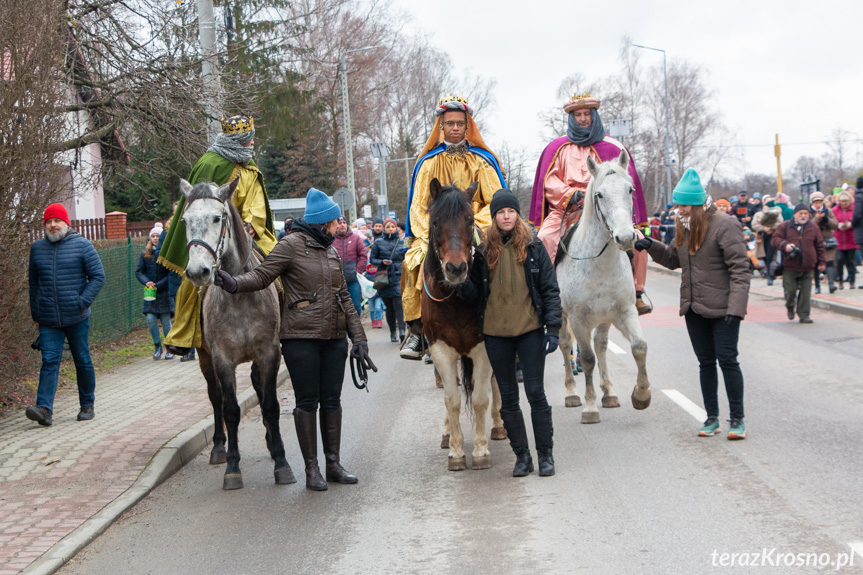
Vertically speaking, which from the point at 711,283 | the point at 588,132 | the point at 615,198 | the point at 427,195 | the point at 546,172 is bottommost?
the point at 711,283

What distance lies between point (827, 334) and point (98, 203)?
24.1 metres

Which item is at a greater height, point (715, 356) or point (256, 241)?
point (256, 241)

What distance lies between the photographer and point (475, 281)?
6.75 metres

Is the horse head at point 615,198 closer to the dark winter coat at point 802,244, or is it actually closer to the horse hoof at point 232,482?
the horse hoof at point 232,482

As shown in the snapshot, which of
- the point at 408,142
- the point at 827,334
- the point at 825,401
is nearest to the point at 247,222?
the point at 825,401

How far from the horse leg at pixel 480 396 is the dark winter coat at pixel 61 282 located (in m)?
4.38

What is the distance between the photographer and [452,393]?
7031 mm

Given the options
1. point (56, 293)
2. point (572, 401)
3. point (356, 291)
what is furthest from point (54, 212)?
point (356, 291)

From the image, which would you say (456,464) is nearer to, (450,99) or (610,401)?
(610,401)

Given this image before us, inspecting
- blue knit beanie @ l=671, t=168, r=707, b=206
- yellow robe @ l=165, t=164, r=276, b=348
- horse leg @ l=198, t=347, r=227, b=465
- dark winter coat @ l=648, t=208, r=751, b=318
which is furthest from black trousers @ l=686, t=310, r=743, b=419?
horse leg @ l=198, t=347, r=227, b=465

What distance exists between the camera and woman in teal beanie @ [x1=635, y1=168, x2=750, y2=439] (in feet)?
24.0

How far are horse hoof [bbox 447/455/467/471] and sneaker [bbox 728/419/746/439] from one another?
Answer: 2166 mm

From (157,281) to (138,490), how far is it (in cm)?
809

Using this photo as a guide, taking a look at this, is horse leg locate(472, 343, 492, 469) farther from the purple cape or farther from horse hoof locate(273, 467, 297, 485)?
the purple cape
